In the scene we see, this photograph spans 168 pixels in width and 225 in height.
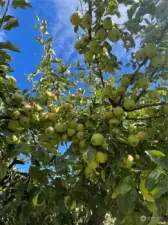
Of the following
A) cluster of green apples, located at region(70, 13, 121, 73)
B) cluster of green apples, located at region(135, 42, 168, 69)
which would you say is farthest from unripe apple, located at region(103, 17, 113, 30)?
cluster of green apples, located at region(135, 42, 168, 69)

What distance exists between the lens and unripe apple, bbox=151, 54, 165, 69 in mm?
2615

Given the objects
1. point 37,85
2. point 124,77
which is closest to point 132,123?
point 124,77

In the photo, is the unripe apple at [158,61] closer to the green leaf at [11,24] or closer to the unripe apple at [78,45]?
the unripe apple at [78,45]

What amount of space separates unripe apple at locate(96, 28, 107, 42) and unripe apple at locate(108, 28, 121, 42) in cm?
5

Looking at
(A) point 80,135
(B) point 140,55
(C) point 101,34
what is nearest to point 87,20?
(C) point 101,34

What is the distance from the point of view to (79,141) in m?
2.54

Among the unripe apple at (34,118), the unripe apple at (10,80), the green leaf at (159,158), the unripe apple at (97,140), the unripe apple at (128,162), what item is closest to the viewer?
the green leaf at (159,158)

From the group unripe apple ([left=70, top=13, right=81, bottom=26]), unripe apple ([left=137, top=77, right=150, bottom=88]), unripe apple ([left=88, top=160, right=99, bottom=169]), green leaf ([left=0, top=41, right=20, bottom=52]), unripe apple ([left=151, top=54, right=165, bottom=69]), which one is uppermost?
unripe apple ([left=70, top=13, right=81, bottom=26])

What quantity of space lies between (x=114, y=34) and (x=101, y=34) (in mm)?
124

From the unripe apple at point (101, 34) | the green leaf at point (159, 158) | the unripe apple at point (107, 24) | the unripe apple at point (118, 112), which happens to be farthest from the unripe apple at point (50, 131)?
the green leaf at point (159, 158)

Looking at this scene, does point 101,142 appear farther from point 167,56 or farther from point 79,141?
point 167,56

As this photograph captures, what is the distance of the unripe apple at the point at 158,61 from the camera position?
262 cm

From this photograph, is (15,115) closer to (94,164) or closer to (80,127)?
(80,127)

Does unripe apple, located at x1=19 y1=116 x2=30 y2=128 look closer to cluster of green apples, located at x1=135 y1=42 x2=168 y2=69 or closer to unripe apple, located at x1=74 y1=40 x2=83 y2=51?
unripe apple, located at x1=74 y1=40 x2=83 y2=51
